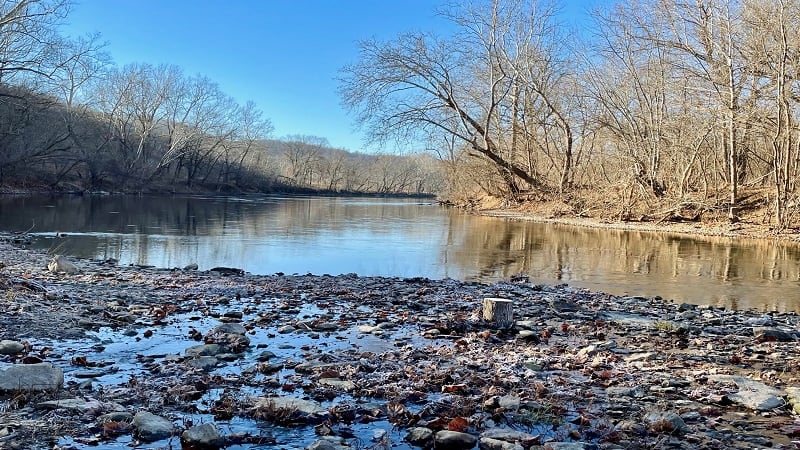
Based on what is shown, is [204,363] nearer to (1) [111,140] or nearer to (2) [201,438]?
(2) [201,438]

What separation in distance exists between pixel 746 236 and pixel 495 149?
57.9 feet

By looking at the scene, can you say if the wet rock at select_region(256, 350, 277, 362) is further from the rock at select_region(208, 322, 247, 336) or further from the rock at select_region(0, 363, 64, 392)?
the rock at select_region(0, 363, 64, 392)

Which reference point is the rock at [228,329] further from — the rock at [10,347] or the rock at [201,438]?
the rock at [201,438]

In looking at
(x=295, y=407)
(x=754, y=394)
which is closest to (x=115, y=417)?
(x=295, y=407)

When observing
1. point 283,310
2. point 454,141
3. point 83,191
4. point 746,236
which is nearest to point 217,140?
point 83,191

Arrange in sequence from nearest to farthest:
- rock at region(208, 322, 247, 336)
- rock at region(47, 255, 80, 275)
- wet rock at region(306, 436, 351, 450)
Answer: wet rock at region(306, 436, 351, 450) → rock at region(208, 322, 247, 336) → rock at region(47, 255, 80, 275)

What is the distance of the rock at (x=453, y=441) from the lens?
11.9 feet

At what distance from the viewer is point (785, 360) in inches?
218

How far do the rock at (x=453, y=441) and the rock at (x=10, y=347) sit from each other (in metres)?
3.76

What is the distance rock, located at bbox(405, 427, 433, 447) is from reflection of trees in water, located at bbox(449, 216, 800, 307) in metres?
7.81

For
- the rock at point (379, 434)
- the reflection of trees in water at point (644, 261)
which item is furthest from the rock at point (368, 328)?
the reflection of trees in water at point (644, 261)

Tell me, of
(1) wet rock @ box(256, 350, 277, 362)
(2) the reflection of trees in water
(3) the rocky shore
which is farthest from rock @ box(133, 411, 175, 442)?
(2) the reflection of trees in water

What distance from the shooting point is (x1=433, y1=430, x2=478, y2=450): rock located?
11.9 feet

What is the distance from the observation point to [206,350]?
5.38m
